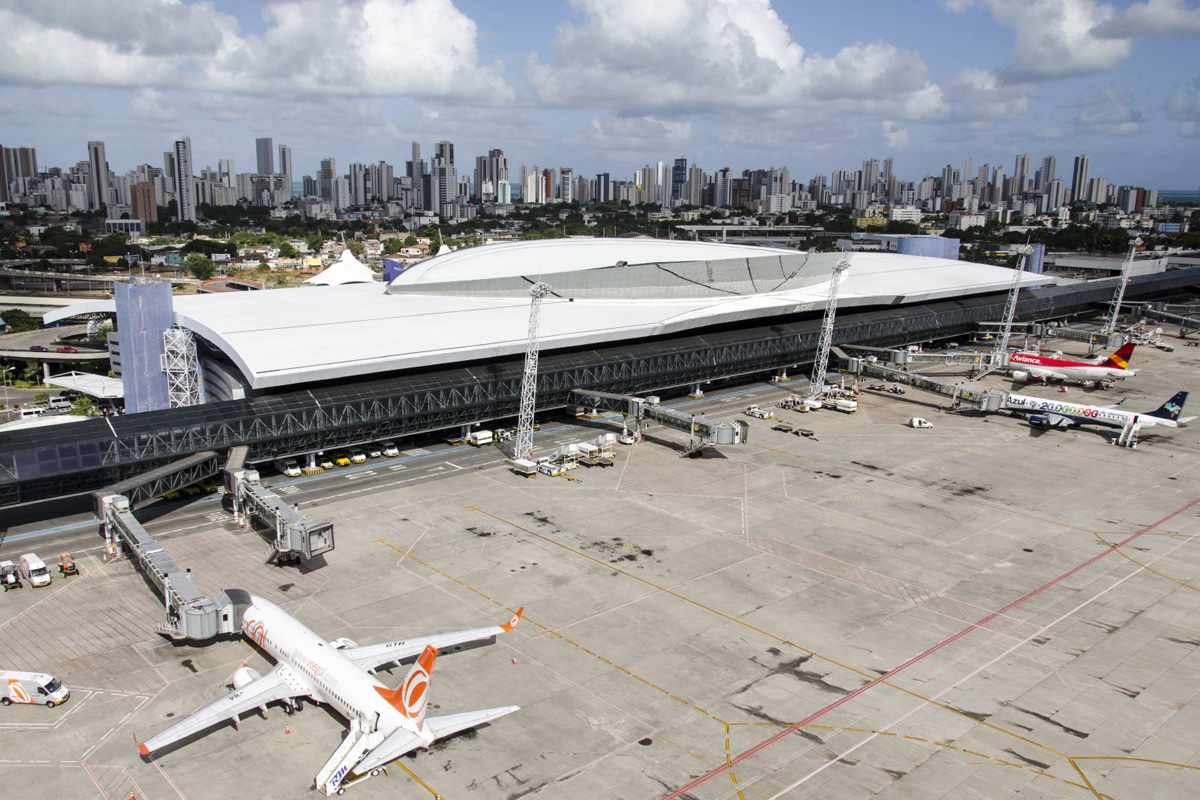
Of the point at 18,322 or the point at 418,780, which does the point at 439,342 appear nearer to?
the point at 418,780

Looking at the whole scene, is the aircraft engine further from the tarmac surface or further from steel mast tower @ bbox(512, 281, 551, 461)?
steel mast tower @ bbox(512, 281, 551, 461)

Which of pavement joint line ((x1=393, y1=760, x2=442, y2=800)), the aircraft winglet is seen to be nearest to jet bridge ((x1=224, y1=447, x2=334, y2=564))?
the aircraft winglet

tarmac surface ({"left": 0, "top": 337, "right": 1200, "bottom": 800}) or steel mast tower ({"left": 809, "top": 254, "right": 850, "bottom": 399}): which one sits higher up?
steel mast tower ({"left": 809, "top": 254, "right": 850, "bottom": 399})

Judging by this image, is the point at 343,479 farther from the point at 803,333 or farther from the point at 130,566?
the point at 803,333

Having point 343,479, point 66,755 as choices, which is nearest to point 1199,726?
point 66,755

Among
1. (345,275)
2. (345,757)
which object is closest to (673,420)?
(345,757)
